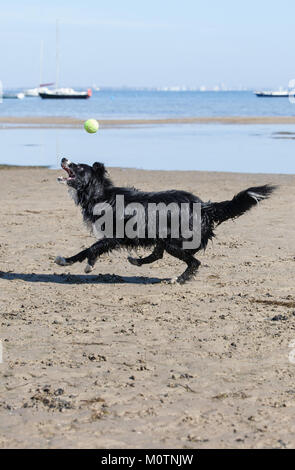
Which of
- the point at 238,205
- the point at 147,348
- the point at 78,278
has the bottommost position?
the point at 147,348

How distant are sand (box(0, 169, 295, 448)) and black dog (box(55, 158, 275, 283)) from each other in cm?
39

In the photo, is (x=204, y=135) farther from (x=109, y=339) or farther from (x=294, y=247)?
(x=109, y=339)

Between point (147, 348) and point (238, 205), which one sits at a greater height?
point (238, 205)

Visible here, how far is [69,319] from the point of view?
6.52 metres

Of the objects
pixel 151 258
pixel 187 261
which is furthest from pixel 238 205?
pixel 151 258

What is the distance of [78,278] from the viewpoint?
8.20 metres

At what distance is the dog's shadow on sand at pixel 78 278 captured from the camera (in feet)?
26.4

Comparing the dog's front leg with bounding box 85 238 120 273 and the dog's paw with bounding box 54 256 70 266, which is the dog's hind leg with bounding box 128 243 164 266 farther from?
the dog's paw with bounding box 54 256 70 266

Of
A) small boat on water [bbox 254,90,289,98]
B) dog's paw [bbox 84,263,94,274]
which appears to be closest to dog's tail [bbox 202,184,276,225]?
dog's paw [bbox 84,263,94,274]

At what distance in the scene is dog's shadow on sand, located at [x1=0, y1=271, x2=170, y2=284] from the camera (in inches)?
316

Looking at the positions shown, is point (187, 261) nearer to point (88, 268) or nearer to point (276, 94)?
point (88, 268)

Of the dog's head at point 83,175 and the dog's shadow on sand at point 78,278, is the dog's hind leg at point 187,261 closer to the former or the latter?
the dog's shadow on sand at point 78,278

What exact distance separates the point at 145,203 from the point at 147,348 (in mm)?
2405

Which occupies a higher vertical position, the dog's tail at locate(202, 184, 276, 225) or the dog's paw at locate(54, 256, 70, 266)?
the dog's tail at locate(202, 184, 276, 225)
